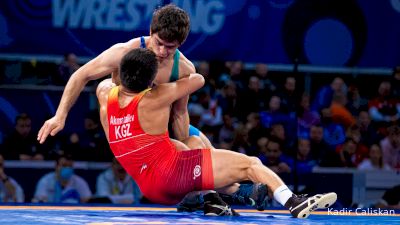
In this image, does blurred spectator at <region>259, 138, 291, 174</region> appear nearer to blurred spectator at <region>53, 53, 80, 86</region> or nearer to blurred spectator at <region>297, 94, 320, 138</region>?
blurred spectator at <region>297, 94, 320, 138</region>

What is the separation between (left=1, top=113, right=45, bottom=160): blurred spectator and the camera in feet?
24.8

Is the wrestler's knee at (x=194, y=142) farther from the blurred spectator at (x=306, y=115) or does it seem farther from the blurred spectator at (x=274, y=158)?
the blurred spectator at (x=306, y=115)

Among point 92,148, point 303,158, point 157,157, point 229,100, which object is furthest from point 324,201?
point 229,100

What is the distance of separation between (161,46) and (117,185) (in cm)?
266

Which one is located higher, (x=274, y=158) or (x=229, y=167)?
(x=229, y=167)

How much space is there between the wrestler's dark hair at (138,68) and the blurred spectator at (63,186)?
9.13 ft

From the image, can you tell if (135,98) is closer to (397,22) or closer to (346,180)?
(346,180)

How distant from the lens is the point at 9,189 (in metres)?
7.01

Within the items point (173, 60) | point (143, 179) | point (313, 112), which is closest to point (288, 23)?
point (313, 112)

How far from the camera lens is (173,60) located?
499cm

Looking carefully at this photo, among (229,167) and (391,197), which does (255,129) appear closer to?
(391,197)

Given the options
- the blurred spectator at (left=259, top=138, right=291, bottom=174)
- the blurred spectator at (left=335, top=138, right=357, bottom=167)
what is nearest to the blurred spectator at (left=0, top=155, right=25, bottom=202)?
the blurred spectator at (left=259, top=138, right=291, bottom=174)

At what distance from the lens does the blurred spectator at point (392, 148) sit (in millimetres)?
8086

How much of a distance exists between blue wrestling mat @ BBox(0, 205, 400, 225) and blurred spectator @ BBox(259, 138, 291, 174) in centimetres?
203
